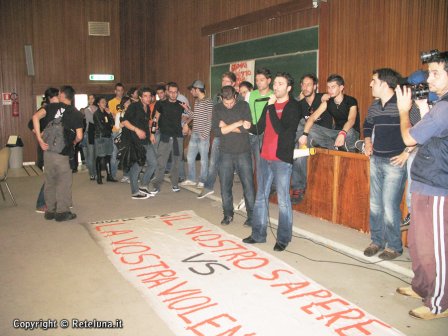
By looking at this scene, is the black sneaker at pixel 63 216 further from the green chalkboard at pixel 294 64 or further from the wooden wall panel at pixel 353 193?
A: the green chalkboard at pixel 294 64

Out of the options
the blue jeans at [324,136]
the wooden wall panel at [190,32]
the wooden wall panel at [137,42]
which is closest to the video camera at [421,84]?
the blue jeans at [324,136]

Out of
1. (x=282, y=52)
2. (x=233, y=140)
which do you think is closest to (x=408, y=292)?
(x=233, y=140)

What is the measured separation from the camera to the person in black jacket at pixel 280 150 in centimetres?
418

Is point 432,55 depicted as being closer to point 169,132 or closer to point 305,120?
point 305,120

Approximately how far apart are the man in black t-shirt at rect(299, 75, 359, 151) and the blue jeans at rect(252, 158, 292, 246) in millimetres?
1183

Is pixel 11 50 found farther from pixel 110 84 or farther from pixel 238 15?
pixel 238 15

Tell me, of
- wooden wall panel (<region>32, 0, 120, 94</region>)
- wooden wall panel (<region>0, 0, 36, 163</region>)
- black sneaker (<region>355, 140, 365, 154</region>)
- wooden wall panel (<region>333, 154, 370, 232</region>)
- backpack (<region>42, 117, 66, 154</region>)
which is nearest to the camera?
wooden wall panel (<region>333, 154, 370, 232</region>)

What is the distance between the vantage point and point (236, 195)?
692 centimetres

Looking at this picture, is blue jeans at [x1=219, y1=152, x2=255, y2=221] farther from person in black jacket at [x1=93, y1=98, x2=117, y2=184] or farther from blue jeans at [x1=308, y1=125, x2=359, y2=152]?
person in black jacket at [x1=93, y1=98, x2=117, y2=184]

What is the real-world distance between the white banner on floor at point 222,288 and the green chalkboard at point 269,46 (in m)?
4.12

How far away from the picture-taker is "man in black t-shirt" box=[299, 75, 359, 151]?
16.7ft

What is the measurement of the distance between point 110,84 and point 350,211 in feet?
31.3

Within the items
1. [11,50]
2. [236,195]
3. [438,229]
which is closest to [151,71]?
[11,50]

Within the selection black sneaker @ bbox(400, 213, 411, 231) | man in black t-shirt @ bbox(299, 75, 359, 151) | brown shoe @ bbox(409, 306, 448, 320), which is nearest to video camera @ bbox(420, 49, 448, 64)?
brown shoe @ bbox(409, 306, 448, 320)
